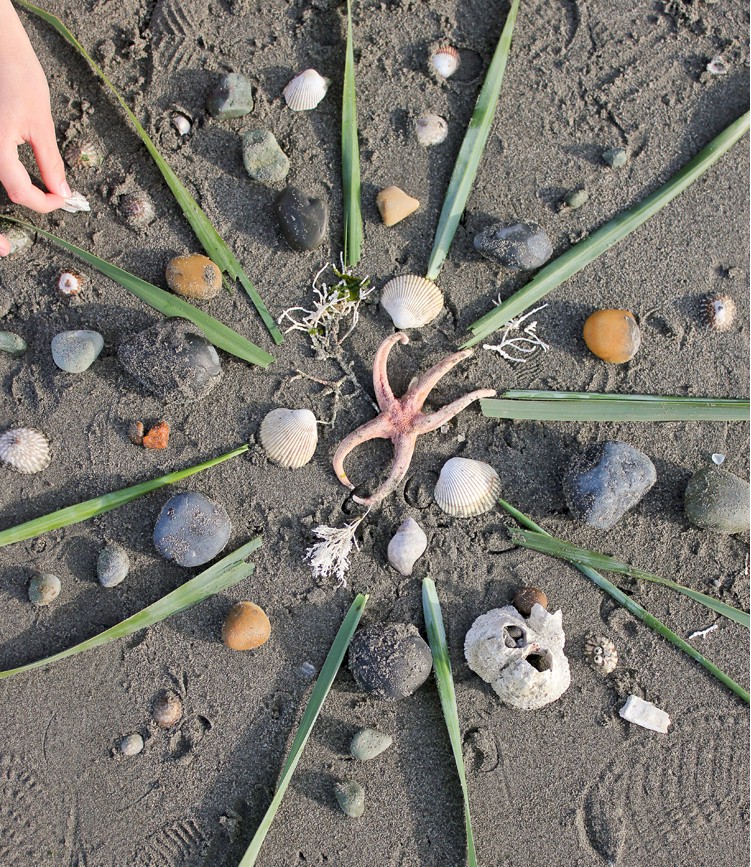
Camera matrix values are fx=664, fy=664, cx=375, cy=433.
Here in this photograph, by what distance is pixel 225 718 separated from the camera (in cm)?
310

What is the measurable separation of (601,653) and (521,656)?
1.50 ft

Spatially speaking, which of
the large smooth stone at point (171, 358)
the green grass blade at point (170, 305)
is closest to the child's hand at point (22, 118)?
the green grass blade at point (170, 305)

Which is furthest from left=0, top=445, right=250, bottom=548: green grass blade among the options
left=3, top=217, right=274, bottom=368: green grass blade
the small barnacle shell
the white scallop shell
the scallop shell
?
the small barnacle shell

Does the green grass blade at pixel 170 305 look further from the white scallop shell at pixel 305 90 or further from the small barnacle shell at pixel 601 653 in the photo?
the small barnacle shell at pixel 601 653

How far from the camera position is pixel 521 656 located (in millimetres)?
2947

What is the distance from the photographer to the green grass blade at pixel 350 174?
320 centimetres

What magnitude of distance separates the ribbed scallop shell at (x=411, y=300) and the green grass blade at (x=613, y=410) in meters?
0.50

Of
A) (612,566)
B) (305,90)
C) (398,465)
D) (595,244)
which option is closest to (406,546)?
(398,465)

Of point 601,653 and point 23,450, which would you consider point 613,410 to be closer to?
point 601,653

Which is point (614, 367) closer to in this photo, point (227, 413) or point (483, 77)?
point (483, 77)

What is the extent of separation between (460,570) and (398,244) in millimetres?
1615

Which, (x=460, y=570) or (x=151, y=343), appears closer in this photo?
(x=151, y=343)

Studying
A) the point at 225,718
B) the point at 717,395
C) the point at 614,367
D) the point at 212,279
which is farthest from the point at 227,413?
the point at 717,395

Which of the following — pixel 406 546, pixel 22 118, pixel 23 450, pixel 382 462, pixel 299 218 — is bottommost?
pixel 406 546
